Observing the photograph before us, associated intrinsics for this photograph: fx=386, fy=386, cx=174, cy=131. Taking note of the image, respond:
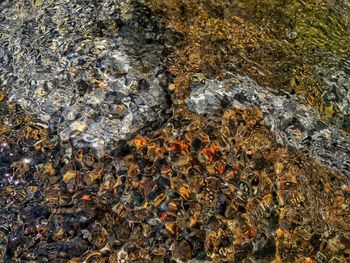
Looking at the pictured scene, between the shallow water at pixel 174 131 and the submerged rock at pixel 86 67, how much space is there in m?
0.02

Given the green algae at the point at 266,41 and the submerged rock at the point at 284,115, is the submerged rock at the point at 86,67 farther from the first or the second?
the submerged rock at the point at 284,115

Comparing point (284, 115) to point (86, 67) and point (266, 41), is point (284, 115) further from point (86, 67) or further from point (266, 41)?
point (86, 67)

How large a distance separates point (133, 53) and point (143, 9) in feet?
3.00

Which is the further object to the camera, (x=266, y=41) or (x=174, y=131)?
(x=266, y=41)

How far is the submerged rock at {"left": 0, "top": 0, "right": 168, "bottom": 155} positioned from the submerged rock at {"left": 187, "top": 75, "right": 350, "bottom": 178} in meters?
0.47

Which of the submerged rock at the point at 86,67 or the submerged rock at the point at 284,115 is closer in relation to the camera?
the submerged rock at the point at 284,115

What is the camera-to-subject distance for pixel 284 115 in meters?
4.00

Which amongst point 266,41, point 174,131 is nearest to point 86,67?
point 174,131

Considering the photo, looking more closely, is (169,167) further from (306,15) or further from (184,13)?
(306,15)

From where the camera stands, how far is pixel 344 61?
15.2ft

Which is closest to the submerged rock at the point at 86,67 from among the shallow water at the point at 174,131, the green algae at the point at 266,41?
the shallow water at the point at 174,131

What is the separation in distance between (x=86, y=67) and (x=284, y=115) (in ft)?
7.29

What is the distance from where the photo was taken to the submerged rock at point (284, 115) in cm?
374

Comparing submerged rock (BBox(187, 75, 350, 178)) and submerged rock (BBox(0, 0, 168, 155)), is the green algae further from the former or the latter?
submerged rock (BBox(0, 0, 168, 155))
